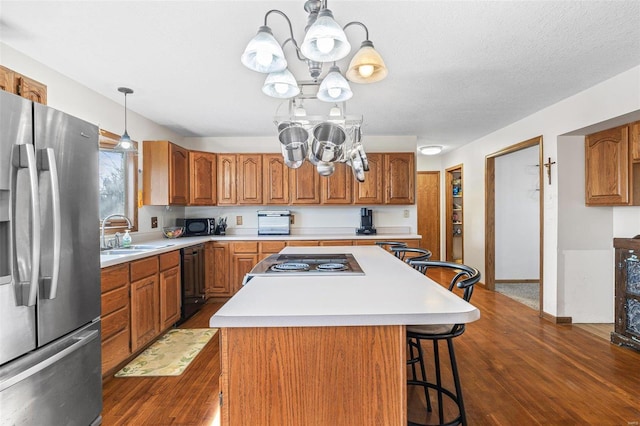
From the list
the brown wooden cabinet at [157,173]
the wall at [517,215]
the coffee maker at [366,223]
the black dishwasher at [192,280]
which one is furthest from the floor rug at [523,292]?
the brown wooden cabinet at [157,173]

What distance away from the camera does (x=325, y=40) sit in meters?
1.19

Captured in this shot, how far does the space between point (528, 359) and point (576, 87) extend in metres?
2.48

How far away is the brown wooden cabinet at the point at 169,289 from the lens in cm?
303

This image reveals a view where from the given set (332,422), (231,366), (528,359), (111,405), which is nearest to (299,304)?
(231,366)

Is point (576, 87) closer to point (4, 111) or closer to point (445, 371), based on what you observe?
→ point (445, 371)

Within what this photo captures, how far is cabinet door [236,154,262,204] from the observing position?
4547 millimetres

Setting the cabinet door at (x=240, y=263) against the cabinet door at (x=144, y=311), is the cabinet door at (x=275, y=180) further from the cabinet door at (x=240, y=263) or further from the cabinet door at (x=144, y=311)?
the cabinet door at (x=144, y=311)

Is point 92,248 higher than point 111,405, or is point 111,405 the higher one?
point 92,248

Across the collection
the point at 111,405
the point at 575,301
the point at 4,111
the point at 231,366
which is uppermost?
the point at 4,111

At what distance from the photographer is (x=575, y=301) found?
337 cm

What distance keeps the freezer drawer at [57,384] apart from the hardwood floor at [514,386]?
36cm

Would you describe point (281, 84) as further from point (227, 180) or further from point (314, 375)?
point (227, 180)

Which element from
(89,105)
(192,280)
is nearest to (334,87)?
(89,105)

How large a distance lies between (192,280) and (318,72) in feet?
9.47
